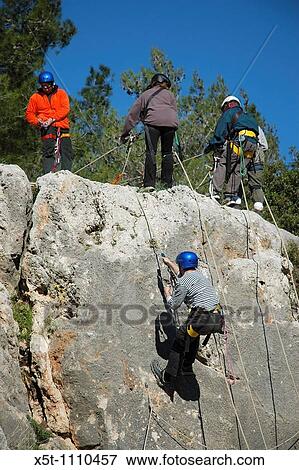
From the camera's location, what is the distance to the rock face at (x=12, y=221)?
28.0 feet

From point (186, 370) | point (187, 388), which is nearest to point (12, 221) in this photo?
point (186, 370)

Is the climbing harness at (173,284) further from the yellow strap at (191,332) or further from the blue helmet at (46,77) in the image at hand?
the blue helmet at (46,77)

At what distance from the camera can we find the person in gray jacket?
9.84 metres

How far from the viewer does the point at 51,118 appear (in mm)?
10047

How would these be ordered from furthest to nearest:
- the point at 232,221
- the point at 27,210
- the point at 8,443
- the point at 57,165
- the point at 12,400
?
the point at 57,165
the point at 232,221
the point at 27,210
the point at 12,400
the point at 8,443

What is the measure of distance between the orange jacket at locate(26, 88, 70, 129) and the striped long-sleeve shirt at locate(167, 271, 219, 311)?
345 centimetres

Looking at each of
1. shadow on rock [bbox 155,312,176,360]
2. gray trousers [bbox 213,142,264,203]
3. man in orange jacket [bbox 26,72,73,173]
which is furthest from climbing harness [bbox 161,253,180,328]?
man in orange jacket [bbox 26,72,73,173]

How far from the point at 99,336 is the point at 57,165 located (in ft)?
10.1

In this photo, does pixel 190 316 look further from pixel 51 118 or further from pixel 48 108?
pixel 48 108

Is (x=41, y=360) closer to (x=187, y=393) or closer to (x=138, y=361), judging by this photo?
(x=138, y=361)

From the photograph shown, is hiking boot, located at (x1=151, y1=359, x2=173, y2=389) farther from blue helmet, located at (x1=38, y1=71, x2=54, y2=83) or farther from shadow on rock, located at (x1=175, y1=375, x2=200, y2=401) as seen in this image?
blue helmet, located at (x1=38, y1=71, x2=54, y2=83)

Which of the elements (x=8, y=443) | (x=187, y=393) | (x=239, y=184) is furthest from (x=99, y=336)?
(x=239, y=184)

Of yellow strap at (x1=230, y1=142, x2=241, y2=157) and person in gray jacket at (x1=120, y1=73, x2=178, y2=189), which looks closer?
person in gray jacket at (x1=120, y1=73, x2=178, y2=189)

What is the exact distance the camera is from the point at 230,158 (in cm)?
1059
